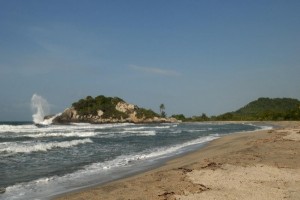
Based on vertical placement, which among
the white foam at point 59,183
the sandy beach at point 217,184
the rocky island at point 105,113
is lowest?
the white foam at point 59,183

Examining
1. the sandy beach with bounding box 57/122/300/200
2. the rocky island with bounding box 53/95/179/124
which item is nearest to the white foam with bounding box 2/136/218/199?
the sandy beach with bounding box 57/122/300/200

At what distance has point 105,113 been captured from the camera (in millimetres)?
144250

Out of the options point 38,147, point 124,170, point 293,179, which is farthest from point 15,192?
point 38,147

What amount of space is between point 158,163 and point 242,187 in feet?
26.4

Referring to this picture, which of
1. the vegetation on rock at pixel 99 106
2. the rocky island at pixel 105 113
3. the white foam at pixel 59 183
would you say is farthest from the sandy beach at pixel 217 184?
the vegetation on rock at pixel 99 106

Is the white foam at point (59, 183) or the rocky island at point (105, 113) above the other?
the rocky island at point (105, 113)

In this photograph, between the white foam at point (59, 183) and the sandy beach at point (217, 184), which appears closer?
the sandy beach at point (217, 184)

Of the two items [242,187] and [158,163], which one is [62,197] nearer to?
[242,187]

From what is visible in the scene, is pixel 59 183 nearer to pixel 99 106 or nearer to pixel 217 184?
pixel 217 184

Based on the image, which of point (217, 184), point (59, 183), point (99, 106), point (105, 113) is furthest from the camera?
point (99, 106)

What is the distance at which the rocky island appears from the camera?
141m

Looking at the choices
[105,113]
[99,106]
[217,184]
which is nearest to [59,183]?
[217,184]

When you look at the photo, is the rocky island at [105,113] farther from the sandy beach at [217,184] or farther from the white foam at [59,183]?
the sandy beach at [217,184]

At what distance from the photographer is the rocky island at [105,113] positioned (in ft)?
462
